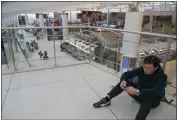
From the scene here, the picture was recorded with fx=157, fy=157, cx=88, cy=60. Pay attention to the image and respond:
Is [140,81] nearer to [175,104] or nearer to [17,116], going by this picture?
[175,104]

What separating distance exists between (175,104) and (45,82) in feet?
5.39

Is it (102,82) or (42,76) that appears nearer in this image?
(102,82)

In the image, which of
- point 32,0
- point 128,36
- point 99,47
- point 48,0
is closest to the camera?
point 32,0

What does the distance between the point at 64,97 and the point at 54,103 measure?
0.50 ft

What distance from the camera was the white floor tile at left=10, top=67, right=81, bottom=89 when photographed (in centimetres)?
223

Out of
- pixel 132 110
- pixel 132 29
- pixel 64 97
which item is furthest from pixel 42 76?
pixel 132 29

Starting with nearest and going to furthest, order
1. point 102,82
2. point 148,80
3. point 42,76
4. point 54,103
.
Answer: point 148,80
point 54,103
point 102,82
point 42,76

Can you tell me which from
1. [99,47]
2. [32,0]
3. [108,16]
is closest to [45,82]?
[32,0]

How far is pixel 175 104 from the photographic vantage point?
165cm

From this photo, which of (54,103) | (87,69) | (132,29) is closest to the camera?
(54,103)

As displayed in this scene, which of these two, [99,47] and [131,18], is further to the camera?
[99,47]

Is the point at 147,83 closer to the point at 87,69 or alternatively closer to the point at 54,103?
the point at 54,103

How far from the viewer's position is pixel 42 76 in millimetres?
2430

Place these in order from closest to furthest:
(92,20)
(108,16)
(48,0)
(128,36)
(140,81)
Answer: (140,81)
(48,0)
(128,36)
(92,20)
(108,16)
